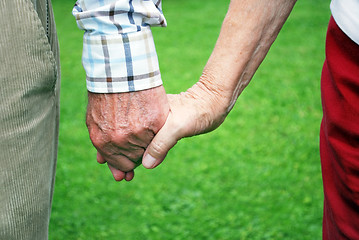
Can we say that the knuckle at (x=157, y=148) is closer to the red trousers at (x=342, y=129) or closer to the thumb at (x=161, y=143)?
the thumb at (x=161, y=143)

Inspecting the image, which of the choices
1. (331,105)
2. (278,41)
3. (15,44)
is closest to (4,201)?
(15,44)

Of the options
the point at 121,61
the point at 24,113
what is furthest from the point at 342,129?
the point at 24,113

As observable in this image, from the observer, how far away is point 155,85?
1.49m

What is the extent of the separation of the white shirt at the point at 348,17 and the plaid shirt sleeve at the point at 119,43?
55 cm

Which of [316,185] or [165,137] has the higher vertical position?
[165,137]

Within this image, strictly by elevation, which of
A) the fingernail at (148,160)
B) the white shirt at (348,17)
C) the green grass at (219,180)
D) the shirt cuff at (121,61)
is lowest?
the green grass at (219,180)

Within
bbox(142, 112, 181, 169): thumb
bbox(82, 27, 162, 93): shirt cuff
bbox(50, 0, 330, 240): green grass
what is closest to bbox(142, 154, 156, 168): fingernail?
bbox(142, 112, 181, 169): thumb

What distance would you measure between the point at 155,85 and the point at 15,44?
17.6 inches

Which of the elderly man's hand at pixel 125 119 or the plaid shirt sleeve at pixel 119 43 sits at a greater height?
the plaid shirt sleeve at pixel 119 43

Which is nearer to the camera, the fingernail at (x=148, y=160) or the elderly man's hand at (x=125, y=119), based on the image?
the elderly man's hand at (x=125, y=119)

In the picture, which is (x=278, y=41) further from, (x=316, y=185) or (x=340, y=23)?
(x=340, y=23)

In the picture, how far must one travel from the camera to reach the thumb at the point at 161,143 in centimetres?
154

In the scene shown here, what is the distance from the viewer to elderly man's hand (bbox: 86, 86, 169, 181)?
148 cm

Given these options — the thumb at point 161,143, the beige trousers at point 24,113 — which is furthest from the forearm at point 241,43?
the beige trousers at point 24,113
